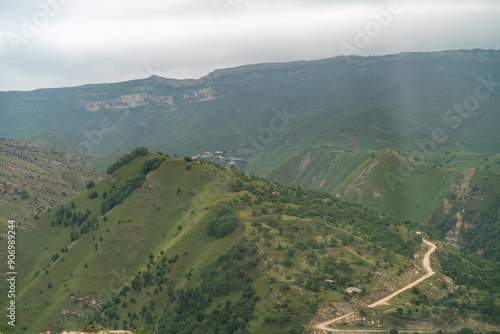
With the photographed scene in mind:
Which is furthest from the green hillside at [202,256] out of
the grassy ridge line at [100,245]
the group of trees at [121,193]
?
the group of trees at [121,193]

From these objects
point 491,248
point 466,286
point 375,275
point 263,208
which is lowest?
point 491,248

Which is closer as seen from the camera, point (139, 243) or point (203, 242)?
point (203, 242)

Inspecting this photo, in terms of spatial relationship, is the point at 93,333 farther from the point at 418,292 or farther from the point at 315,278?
the point at 418,292

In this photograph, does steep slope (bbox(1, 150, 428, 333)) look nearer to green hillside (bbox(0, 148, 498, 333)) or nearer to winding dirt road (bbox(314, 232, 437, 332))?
green hillside (bbox(0, 148, 498, 333))

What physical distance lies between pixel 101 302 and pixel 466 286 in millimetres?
100768

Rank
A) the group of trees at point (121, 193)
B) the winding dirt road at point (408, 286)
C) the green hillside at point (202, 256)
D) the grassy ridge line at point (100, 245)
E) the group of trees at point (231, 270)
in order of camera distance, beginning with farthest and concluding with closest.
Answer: the group of trees at point (121, 193)
the grassy ridge line at point (100, 245)
the group of trees at point (231, 270)
the green hillside at point (202, 256)
the winding dirt road at point (408, 286)

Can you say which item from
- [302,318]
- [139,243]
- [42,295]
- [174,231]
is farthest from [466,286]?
[42,295]

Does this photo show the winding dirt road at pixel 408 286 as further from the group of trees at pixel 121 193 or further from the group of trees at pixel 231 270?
the group of trees at pixel 121 193

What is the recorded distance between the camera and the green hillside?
9150 centimetres

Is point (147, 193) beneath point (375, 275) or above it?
above

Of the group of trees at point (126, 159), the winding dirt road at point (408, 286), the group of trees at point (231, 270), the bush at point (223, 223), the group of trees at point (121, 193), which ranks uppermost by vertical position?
the group of trees at point (126, 159)

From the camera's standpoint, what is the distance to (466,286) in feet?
372

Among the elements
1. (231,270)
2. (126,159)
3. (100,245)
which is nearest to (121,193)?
(100,245)

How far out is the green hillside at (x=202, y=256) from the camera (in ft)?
300
